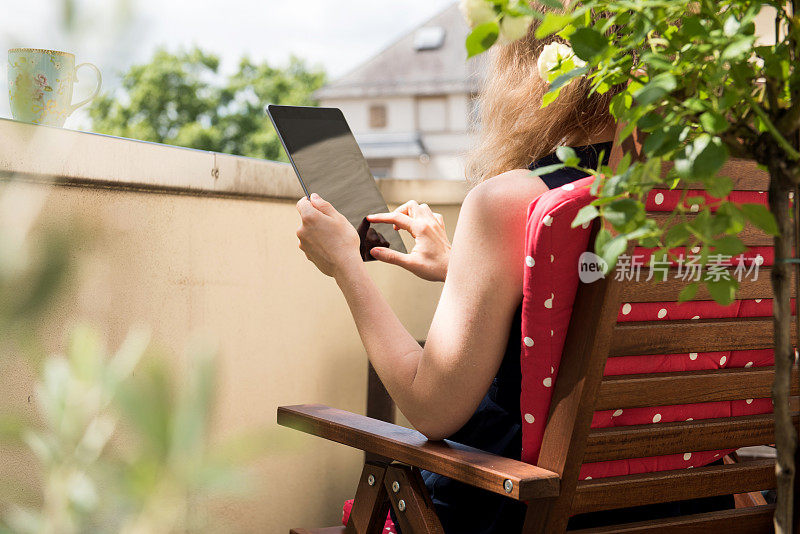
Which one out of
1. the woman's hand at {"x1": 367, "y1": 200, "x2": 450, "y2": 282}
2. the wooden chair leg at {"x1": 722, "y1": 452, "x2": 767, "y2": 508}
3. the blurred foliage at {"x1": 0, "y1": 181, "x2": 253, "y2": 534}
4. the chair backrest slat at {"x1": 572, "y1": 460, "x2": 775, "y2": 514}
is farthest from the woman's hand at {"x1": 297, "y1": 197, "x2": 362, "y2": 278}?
the blurred foliage at {"x1": 0, "y1": 181, "x2": 253, "y2": 534}

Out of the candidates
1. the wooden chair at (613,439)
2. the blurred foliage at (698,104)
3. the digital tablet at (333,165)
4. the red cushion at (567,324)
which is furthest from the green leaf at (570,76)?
the digital tablet at (333,165)

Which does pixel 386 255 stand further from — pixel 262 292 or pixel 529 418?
pixel 262 292

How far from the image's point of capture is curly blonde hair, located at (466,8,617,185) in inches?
56.4

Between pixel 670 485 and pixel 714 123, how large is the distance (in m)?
0.85

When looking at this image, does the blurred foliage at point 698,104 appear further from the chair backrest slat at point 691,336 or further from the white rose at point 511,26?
the chair backrest slat at point 691,336

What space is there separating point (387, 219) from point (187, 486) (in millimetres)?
1481

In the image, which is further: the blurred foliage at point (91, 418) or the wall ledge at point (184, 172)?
the wall ledge at point (184, 172)

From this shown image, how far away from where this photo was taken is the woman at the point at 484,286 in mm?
1269

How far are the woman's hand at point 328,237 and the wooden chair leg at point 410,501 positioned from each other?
0.38 metres

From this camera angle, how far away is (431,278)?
6.11ft

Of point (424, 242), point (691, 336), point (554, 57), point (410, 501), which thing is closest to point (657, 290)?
point (691, 336)

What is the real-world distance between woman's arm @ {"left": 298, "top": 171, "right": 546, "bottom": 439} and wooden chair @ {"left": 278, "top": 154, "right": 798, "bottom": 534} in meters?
0.08

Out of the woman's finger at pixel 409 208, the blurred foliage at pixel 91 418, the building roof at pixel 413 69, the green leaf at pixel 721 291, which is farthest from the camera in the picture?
the building roof at pixel 413 69

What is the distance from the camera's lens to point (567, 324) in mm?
1221
